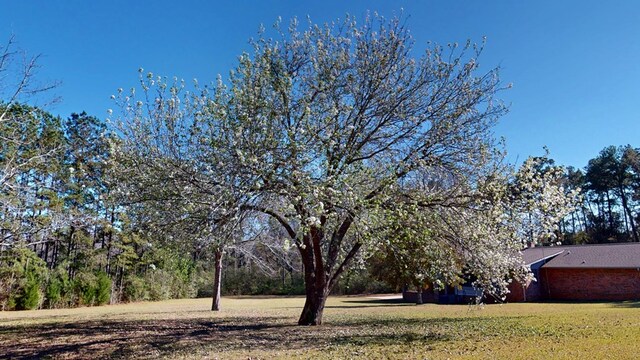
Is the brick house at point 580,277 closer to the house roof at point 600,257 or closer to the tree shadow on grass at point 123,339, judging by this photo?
the house roof at point 600,257

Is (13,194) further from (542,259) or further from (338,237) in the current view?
(542,259)

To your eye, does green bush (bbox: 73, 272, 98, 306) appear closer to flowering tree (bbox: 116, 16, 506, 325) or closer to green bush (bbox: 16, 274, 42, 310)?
green bush (bbox: 16, 274, 42, 310)

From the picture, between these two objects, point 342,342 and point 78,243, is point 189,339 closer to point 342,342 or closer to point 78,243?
point 342,342

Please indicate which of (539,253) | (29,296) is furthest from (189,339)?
(539,253)

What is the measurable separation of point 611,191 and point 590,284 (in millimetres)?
29580

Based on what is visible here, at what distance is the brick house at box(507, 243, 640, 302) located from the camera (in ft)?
84.2

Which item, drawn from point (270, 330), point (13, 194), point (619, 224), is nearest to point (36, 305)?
point (13, 194)

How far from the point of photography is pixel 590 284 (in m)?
26.8

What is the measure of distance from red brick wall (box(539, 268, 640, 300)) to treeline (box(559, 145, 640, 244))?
2073 centimetres

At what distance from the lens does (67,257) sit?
33.7 m

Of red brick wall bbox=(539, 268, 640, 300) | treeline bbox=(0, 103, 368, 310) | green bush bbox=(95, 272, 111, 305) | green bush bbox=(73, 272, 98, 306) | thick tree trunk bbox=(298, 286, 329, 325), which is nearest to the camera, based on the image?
treeline bbox=(0, 103, 368, 310)

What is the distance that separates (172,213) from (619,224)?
55637 mm

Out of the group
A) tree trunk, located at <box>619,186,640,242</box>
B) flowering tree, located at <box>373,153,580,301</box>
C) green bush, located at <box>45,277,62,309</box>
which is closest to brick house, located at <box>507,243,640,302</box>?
flowering tree, located at <box>373,153,580,301</box>

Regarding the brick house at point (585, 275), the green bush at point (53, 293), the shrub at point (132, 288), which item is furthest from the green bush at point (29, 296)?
the brick house at point (585, 275)
